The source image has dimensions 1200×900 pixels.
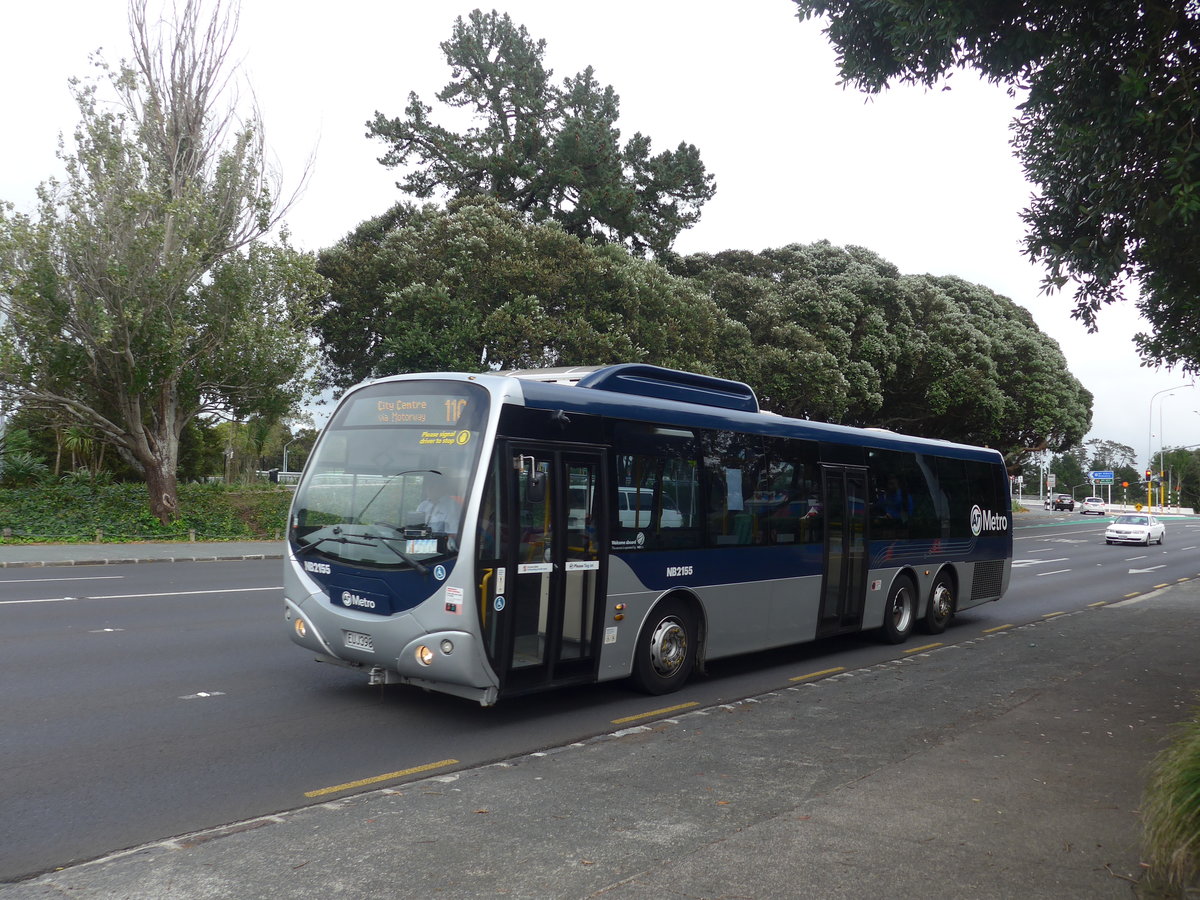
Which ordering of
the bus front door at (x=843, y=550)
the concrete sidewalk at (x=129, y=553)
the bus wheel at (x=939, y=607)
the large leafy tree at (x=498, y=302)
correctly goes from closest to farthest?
1. the bus front door at (x=843, y=550)
2. the bus wheel at (x=939, y=607)
3. the concrete sidewalk at (x=129, y=553)
4. the large leafy tree at (x=498, y=302)

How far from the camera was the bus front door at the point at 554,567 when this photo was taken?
7.41 m

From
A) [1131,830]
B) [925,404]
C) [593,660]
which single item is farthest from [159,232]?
[925,404]

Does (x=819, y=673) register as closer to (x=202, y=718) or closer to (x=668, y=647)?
(x=668, y=647)

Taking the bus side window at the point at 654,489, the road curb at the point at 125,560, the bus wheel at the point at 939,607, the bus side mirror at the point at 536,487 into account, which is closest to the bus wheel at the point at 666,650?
the bus side window at the point at 654,489

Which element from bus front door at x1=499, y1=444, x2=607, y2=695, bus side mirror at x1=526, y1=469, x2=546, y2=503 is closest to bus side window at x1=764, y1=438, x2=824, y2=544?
bus front door at x1=499, y1=444, x2=607, y2=695

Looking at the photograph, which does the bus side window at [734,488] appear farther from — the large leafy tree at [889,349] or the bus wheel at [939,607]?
the large leafy tree at [889,349]

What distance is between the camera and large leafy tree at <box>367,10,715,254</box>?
110 feet

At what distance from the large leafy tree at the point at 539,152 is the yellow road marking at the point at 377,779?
28.4m

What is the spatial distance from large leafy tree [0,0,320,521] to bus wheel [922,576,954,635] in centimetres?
1766

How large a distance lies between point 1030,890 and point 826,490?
6996 millimetres

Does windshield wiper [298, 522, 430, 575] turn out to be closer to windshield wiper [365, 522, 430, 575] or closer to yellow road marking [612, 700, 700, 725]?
windshield wiper [365, 522, 430, 575]

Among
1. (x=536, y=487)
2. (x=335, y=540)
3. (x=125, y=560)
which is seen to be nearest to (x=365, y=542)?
(x=335, y=540)

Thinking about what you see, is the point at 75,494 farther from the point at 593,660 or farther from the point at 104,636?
the point at 593,660

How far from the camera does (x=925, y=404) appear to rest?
43562 millimetres
